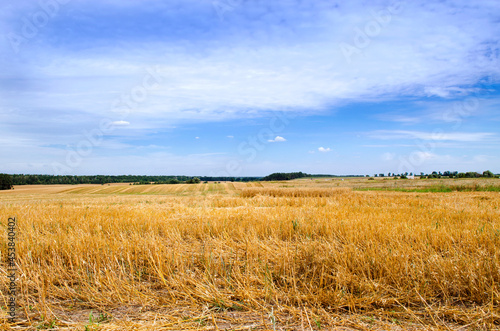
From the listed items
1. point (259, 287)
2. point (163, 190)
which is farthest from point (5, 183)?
point (259, 287)

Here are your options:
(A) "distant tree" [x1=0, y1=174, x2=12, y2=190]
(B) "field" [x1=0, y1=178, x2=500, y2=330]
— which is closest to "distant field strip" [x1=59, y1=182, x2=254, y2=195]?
(A) "distant tree" [x1=0, y1=174, x2=12, y2=190]

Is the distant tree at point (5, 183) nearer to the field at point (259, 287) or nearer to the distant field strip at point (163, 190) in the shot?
the distant field strip at point (163, 190)

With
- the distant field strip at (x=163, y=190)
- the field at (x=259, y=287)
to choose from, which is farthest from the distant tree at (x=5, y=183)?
the field at (x=259, y=287)

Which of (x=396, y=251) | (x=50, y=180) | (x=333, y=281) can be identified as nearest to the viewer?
(x=333, y=281)

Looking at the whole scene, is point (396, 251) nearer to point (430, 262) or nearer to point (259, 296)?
point (430, 262)

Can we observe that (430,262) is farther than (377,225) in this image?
No

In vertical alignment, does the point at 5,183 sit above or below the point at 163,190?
above

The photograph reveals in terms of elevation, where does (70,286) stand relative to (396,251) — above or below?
below

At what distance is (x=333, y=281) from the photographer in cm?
395

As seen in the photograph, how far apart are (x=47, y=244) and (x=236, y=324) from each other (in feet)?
14.7

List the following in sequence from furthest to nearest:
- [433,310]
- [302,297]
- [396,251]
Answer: [396,251], [302,297], [433,310]

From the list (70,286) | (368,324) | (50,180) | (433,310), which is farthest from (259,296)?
(50,180)

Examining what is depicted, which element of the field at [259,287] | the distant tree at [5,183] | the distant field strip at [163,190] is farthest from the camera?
the distant tree at [5,183]

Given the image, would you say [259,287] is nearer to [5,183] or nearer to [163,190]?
[163,190]
